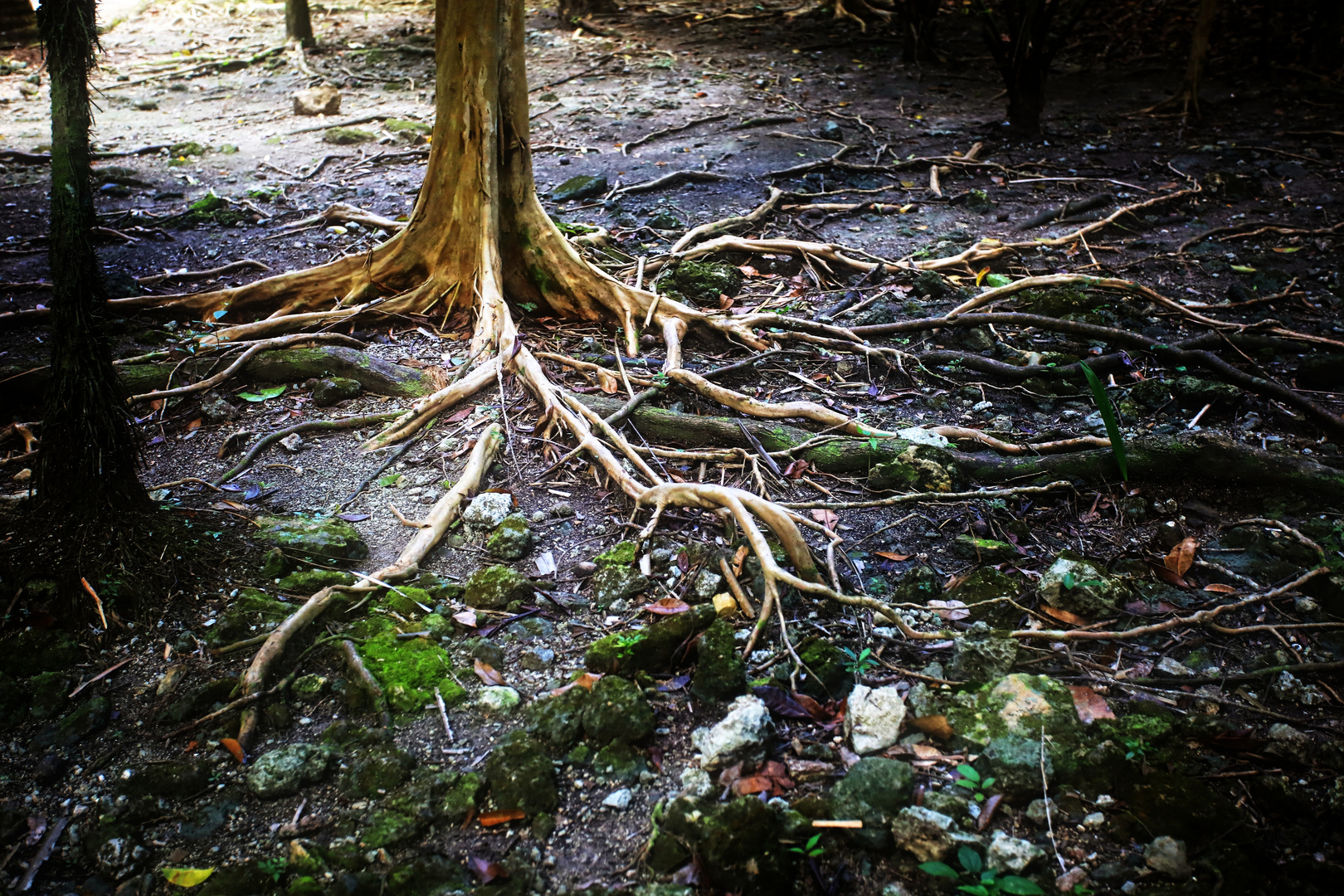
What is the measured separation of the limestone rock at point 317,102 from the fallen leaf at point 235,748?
891cm

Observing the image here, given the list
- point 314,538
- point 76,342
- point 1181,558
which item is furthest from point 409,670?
point 1181,558

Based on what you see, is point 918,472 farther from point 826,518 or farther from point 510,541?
point 510,541

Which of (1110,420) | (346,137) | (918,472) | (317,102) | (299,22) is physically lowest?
(918,472)

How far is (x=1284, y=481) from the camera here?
339cm

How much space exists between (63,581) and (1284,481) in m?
4.70

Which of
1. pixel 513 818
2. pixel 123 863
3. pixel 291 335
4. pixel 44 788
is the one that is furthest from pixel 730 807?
pixel 291 335

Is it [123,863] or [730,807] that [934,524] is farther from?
[123,863]

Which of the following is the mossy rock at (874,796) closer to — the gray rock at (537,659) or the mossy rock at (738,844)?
the mossy rock at (738,844)

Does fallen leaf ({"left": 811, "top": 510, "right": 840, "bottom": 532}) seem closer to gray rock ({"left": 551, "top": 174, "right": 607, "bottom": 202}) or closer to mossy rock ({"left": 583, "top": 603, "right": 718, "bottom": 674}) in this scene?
mossy rock ({"left": 583, "top": 603, "right": 718, "bottom": 674})

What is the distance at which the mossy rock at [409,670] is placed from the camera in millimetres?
2609

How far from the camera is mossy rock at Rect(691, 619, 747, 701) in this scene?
2623 mm

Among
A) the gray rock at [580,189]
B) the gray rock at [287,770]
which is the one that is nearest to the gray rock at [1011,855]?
the gray rock at [287,770]

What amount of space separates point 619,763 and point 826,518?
4.77ft

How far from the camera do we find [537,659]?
280 centimetres
